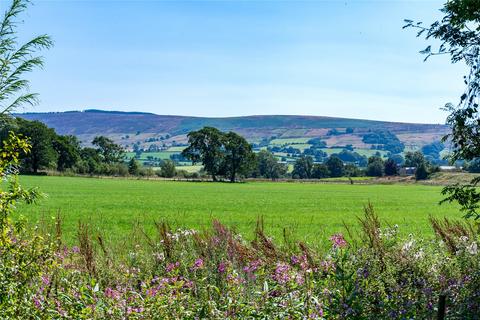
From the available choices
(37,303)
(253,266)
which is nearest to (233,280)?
(253,266)

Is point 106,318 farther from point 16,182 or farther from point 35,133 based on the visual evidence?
point 35,133

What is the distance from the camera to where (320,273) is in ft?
24.1

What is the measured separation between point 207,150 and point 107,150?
43.3 metres

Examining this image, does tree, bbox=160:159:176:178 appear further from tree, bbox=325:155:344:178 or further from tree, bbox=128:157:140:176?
tree, bbox=325:155:344:178

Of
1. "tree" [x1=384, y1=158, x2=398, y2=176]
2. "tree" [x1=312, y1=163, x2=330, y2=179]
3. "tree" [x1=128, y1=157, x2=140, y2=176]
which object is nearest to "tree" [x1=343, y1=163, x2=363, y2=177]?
"tree" [x1=312, y1=163, x2=330, y2=179]

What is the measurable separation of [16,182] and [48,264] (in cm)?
91

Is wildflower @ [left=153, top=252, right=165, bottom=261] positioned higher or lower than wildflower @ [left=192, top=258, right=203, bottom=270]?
lower

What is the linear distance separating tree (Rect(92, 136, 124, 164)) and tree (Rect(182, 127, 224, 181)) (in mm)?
31832

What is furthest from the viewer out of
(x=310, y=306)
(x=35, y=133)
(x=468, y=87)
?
(x=35, y=133)

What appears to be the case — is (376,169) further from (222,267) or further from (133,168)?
(222,267)

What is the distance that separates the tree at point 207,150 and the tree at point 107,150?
31.8 meters

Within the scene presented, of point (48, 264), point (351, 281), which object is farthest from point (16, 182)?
point (351, 281)

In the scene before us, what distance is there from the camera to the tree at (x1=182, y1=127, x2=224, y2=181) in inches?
5123

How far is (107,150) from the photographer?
159625 mm
